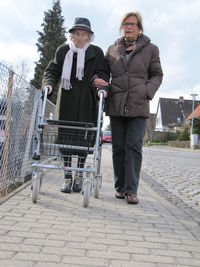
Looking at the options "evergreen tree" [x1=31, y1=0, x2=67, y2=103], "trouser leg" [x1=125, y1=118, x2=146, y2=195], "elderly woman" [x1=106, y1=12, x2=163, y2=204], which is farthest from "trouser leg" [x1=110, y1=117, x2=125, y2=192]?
"evergreen tree" [x1=31, y1=0, x2=67, y2=103]

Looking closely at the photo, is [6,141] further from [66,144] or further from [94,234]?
[94,234]

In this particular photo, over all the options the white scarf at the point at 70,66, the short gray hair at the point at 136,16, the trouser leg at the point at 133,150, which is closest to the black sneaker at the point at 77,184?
the trouser leg at the point at 133,150

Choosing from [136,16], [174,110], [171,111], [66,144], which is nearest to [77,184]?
[66,144]

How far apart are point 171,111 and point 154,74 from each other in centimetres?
7247

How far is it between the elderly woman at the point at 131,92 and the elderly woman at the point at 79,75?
0.21 meters

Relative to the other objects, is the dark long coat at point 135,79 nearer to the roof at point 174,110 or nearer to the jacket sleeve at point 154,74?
the jacket sleeve at point 154,74

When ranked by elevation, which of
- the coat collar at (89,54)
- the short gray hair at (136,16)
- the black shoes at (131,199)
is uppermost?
the short gray hair at (136,16)

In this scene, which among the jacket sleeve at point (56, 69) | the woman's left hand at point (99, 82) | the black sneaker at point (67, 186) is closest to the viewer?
the woman's left hand at point (99, 82)

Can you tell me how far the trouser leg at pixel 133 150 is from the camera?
4.59 m

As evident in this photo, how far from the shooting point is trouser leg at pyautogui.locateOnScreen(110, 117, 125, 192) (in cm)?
483

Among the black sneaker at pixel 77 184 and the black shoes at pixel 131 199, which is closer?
the black shoes at pixel 131 199

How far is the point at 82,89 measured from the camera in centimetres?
474

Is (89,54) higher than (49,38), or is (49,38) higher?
(49,38)

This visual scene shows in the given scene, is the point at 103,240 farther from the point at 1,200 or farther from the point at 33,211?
the point at 1,200
